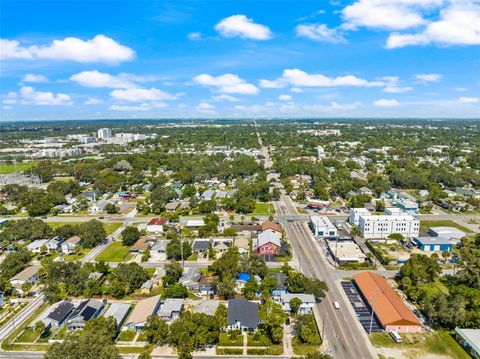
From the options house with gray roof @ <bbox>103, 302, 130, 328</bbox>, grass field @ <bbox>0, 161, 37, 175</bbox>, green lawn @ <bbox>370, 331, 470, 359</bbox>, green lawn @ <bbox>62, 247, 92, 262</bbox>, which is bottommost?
green lawn @ <bbox>370, 331, 470, 359</bbox>

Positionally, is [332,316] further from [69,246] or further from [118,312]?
[69,246]

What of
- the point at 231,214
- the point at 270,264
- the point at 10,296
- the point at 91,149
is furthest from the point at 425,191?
the point at 91,149

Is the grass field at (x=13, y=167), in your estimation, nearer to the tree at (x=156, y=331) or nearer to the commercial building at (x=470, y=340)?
the tree at (x=156, y=331)

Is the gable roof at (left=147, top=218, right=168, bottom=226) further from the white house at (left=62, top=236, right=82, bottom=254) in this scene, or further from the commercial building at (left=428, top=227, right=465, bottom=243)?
the commercial building at (left=428, top=227, right=465, bottom=243)

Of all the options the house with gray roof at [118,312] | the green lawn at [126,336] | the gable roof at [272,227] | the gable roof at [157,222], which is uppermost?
the gable roof at [272,227]

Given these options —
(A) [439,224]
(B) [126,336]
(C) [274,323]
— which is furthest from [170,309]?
(A) [439,224]

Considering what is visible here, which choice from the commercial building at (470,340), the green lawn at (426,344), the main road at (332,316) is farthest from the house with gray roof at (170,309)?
the commercial building at (470,340)

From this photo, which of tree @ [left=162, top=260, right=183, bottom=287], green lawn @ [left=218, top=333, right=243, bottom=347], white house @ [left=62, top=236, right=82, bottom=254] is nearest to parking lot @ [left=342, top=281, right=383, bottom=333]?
green lawn @ [left=218, top=333, right=243, bottom=347]
